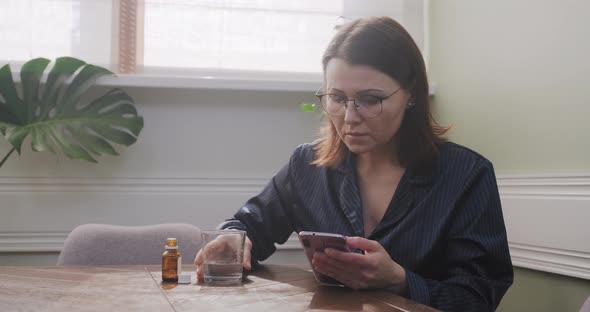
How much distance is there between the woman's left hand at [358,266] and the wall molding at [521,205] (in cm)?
67

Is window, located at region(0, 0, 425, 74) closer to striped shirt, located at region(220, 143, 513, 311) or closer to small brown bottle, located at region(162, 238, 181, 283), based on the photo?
striped shirt, located at region(220, 143, 513, 311)

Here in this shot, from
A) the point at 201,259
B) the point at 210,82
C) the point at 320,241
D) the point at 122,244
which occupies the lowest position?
the point at 122,244

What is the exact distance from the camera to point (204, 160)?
8.77 feet

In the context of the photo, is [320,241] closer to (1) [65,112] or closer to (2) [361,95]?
(2) [361,95]

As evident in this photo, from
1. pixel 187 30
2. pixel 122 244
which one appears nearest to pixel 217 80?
pixel 187 30

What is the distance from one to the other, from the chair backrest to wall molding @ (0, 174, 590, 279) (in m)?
0.53

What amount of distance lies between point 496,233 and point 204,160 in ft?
4.57

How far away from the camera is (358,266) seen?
1.30 metres

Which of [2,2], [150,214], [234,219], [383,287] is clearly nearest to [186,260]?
[234,219]

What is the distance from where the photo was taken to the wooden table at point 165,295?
3.55 feet

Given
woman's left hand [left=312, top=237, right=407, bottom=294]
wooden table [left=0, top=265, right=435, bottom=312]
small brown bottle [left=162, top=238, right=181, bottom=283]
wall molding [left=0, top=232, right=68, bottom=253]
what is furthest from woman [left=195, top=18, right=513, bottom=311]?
wall molding [left=0, top=232, right=68, bottom=253]

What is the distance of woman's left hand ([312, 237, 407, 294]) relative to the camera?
130cm

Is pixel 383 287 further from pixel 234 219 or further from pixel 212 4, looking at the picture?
pixel 212 4

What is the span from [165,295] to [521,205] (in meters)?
1.25
